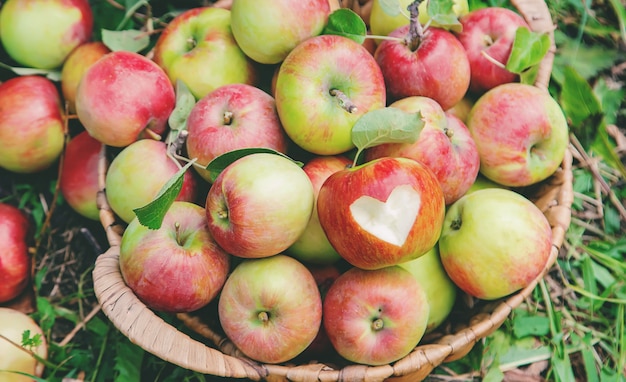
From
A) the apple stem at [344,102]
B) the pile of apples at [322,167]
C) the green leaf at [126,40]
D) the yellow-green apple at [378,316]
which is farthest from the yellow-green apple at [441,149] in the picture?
the green leaf at [126,40]

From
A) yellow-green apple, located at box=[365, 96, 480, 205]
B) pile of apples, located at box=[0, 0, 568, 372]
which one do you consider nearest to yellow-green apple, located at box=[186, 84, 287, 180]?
pile of apples, located at box=[0, 0, 568, 372]

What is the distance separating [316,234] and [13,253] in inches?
32.8

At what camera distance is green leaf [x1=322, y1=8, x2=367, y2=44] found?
121cm

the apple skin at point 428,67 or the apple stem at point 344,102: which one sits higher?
the apple stem at point 344,102

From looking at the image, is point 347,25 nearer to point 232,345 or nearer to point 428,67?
point 428,67

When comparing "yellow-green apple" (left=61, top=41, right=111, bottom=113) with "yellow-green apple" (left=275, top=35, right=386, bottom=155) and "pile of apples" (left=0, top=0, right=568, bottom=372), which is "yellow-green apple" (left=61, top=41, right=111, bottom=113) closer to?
"pile of apples" (left=0, top=0, right=568, bottom=372)

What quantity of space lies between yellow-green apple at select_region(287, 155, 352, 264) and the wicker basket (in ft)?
0.69

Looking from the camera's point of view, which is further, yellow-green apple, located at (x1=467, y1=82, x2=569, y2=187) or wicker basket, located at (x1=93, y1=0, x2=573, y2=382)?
yellow-green apple, located at (x1=467, y1=82, x2=569, y2=187)

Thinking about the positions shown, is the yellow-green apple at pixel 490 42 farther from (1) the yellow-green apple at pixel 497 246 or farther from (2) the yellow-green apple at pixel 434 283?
(2) the yellow-green apple at pixel 434 283

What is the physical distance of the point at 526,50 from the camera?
4.29 feet

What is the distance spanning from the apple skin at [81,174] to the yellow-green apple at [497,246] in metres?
0.89

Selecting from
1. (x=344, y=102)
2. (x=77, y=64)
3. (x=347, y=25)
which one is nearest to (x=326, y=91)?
(x=344, y=102)

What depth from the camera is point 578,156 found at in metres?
1.67

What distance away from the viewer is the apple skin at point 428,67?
1218 millimetres
